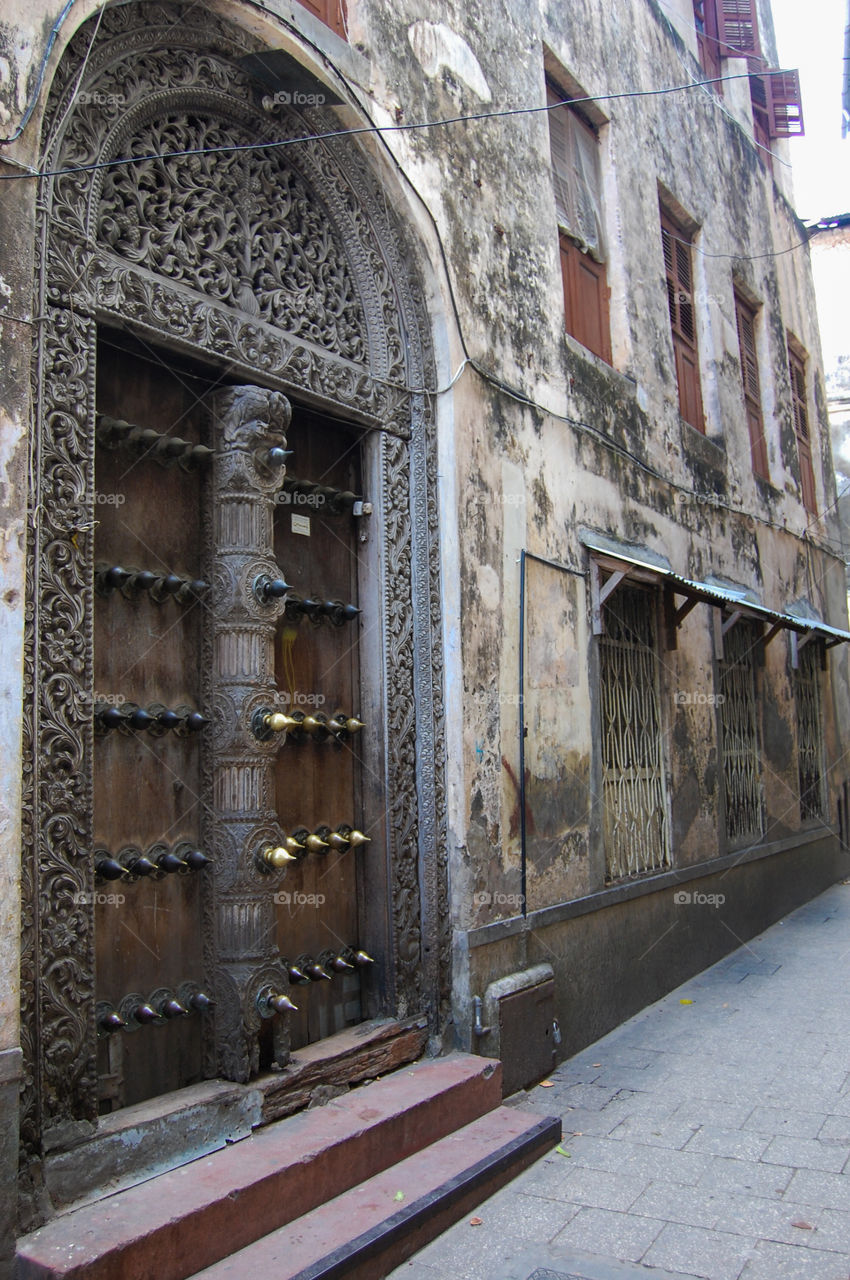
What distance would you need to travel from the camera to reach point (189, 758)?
3.87 m

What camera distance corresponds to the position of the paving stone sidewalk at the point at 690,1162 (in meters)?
3.38

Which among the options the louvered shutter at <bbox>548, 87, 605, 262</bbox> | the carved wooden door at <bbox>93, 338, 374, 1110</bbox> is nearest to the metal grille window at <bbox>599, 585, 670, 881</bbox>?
the louvered shutter at <bbox>548, 87, 605, 262</bbox>

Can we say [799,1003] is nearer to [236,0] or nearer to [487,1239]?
[487,1239]

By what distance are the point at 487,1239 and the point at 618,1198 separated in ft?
1.95

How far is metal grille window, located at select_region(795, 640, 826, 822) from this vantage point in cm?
1039

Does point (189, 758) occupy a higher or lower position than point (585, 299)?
lower

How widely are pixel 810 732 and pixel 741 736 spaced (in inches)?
98.4

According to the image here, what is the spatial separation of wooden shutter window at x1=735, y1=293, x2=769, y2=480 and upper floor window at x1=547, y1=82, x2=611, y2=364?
3.22m

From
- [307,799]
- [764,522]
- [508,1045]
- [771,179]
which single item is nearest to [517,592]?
[307,799]

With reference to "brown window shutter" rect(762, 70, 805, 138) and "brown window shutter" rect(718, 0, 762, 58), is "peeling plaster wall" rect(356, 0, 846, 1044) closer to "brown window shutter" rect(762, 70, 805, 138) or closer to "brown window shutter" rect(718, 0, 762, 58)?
"brown window shutter" rect(718, 0, 762, 58)

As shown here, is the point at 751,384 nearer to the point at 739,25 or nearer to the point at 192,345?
the point at 739,25

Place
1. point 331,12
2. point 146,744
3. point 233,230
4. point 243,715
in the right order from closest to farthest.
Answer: point 146,744, point 243,715, point 233,230, point 331,12

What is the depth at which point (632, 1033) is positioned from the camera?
19.8ft

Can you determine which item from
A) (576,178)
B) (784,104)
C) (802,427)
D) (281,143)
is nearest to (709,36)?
(784,104)
